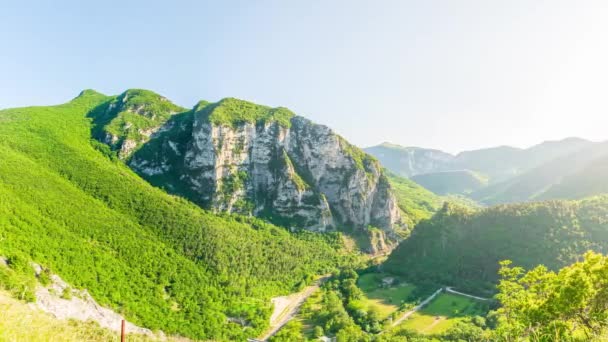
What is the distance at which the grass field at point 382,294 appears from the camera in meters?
89.4

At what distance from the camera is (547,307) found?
66.4 ft

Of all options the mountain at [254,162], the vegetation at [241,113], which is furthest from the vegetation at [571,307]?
the vegetation at [241,113]

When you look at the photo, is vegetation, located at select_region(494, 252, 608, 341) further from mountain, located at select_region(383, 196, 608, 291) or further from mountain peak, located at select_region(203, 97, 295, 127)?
mountain peak, located at select_region(203, 97, 295, 127)

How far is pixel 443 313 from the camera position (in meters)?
83.5

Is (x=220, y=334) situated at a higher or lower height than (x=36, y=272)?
lower

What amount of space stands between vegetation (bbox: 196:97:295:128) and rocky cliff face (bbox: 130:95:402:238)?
1.61 feet

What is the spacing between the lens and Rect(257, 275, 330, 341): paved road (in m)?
81.1

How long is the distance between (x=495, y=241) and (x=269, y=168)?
323 feet

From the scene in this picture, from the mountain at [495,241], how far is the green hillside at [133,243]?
37.5m

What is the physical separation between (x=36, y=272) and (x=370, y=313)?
75872 millimetres

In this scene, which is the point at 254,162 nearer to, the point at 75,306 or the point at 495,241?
the point at 75,306

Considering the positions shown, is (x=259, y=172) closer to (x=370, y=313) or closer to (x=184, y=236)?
(x=184, y=236)

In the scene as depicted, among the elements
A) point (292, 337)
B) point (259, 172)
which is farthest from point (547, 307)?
point (259, 172)

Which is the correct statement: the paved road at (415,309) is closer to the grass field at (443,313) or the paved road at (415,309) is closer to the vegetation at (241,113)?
the grass field at (443,313)
